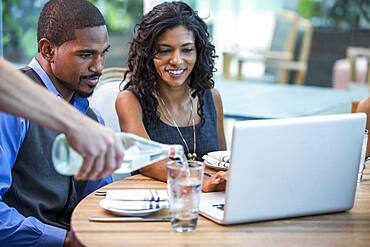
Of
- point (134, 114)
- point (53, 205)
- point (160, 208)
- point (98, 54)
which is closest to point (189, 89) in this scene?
point (134, 114)

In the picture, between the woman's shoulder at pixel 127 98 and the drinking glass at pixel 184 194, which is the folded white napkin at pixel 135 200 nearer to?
the drinking glass at pixel 184 194

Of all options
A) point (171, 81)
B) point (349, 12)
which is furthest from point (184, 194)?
point (349, 12)

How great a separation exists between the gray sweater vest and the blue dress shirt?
33mm

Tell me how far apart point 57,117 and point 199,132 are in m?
1.19

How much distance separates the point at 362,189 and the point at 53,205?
0.85m

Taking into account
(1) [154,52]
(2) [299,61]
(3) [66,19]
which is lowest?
(2) [299,61]

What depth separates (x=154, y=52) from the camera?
2.33 metres

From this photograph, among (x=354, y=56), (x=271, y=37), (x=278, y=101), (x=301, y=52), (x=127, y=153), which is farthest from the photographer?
(x=271, y=37)

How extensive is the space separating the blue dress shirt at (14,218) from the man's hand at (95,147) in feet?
1.97

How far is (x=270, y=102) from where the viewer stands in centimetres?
363

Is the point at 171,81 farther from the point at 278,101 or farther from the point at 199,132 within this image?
the point at 278,101

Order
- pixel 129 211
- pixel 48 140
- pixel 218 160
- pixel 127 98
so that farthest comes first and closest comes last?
1. pixel 127 98
2. pixel 218 160
3. pixel 48 140
4. pixel 129 211

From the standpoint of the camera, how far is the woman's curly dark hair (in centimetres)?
230

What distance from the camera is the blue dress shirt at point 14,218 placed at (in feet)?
5.85
